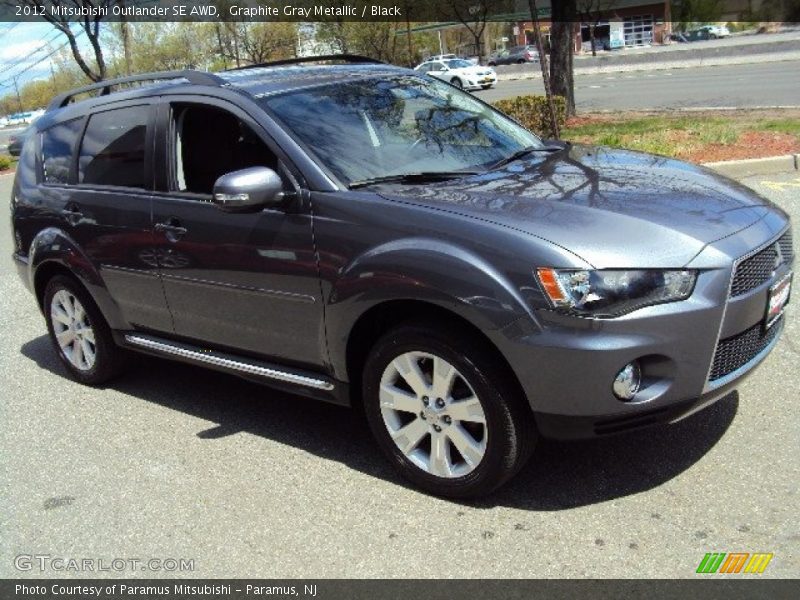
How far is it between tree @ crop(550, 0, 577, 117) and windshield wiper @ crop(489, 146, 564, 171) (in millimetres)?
11130

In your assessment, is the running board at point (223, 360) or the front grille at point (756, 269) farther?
the running board at point (223, 360)

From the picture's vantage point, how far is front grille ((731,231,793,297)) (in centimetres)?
328

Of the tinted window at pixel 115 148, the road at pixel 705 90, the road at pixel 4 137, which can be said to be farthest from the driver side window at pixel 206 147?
the road at pixel 4 137

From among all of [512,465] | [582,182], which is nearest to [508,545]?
[512,465]

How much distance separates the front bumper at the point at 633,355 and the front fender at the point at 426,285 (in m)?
0.10

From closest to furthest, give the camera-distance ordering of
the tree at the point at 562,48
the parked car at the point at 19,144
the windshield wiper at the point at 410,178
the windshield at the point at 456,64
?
the windshield wiper at the point at 410,178 → the parked car at the point at 19,144 → the tree at the point at 562,48 → the windshield at the point at 456,64

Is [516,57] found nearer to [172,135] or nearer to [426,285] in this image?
[172,135]

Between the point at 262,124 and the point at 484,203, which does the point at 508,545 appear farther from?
the point at 262,124

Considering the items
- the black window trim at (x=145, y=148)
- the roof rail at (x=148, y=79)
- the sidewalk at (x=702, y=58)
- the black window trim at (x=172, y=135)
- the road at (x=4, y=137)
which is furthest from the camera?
the road at (x=4, y=137)

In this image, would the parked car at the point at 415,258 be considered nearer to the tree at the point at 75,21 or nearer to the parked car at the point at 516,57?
→ the tree at the point at 75,21

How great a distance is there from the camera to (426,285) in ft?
11.0

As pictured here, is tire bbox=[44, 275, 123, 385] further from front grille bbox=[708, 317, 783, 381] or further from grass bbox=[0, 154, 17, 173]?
grass bbox=[0, 154, 17, 173]

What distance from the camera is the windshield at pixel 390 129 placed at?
402cm

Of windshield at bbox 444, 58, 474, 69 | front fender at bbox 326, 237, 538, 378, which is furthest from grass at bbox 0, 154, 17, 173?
front fender at bbox 326, 237, 538, 378
